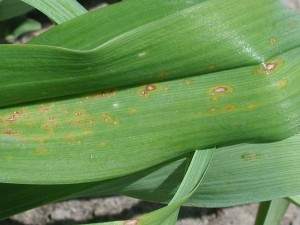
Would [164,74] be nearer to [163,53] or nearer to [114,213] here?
[163,53]

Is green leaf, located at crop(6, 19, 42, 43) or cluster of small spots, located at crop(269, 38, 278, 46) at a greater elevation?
green leaf, located at crop(6, 19, 42, 43)

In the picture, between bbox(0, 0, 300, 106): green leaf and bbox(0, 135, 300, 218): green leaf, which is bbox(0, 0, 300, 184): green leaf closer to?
bbox(0, 0, 300, 106): green leaf

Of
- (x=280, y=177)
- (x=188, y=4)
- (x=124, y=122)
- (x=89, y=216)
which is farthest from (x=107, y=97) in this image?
(x=89, y=216)

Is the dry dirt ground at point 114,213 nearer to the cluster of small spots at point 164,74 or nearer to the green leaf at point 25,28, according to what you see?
the green leaf at point 25,28

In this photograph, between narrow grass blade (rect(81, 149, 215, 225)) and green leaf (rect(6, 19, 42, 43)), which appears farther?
green leaf (rect(6, 19, 42, 43))

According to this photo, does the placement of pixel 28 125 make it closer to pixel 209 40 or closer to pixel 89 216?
pixel 209 40

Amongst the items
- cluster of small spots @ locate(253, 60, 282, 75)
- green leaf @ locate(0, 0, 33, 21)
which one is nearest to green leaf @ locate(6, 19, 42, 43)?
green leaf @ locate(0, 0, 33, 21)
